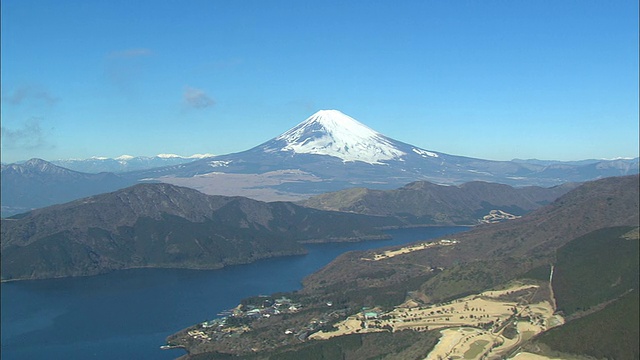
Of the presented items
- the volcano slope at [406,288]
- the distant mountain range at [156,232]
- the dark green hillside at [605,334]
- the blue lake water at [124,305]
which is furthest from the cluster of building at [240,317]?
the distant mountain range at [156,232]

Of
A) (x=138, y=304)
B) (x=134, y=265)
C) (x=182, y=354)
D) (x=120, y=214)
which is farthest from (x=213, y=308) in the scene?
(x=120, y=214)

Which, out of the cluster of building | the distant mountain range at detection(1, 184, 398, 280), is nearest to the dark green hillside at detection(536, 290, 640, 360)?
the cluster of building

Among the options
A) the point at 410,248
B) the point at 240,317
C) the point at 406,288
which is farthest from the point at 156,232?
the point at 406,288

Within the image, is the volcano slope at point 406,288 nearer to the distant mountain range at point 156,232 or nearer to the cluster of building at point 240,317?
the cluster of building at point 240,317

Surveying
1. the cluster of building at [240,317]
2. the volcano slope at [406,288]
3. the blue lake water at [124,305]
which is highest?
the volcano slope at [406,288]

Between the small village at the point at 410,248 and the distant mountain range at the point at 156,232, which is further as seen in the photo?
the distant mountain range at the point at 156,232

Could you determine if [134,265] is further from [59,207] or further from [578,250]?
[578,250]

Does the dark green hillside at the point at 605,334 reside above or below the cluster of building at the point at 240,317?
above
